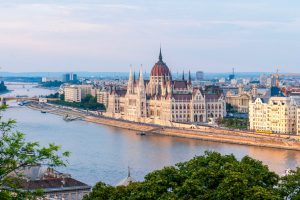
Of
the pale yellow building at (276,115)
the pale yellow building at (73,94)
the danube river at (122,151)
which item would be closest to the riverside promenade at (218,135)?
the danube river at (122,151)

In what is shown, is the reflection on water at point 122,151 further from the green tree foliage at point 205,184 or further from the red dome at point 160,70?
the red dome at point 160,70

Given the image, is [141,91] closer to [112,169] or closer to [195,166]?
[112,169]

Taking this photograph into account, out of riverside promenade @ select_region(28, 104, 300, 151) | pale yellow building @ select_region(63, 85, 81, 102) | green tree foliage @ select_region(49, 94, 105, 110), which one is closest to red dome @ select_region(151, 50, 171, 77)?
riverside promenade @ select_region(28, 104, 300, 151)

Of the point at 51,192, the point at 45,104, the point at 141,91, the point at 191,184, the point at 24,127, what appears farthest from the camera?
the point at 45,104

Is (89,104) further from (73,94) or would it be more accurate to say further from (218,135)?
(218,135)

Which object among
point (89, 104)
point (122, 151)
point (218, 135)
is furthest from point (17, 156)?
point (89, 104)

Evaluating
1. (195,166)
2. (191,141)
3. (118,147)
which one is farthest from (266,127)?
(195,166)
